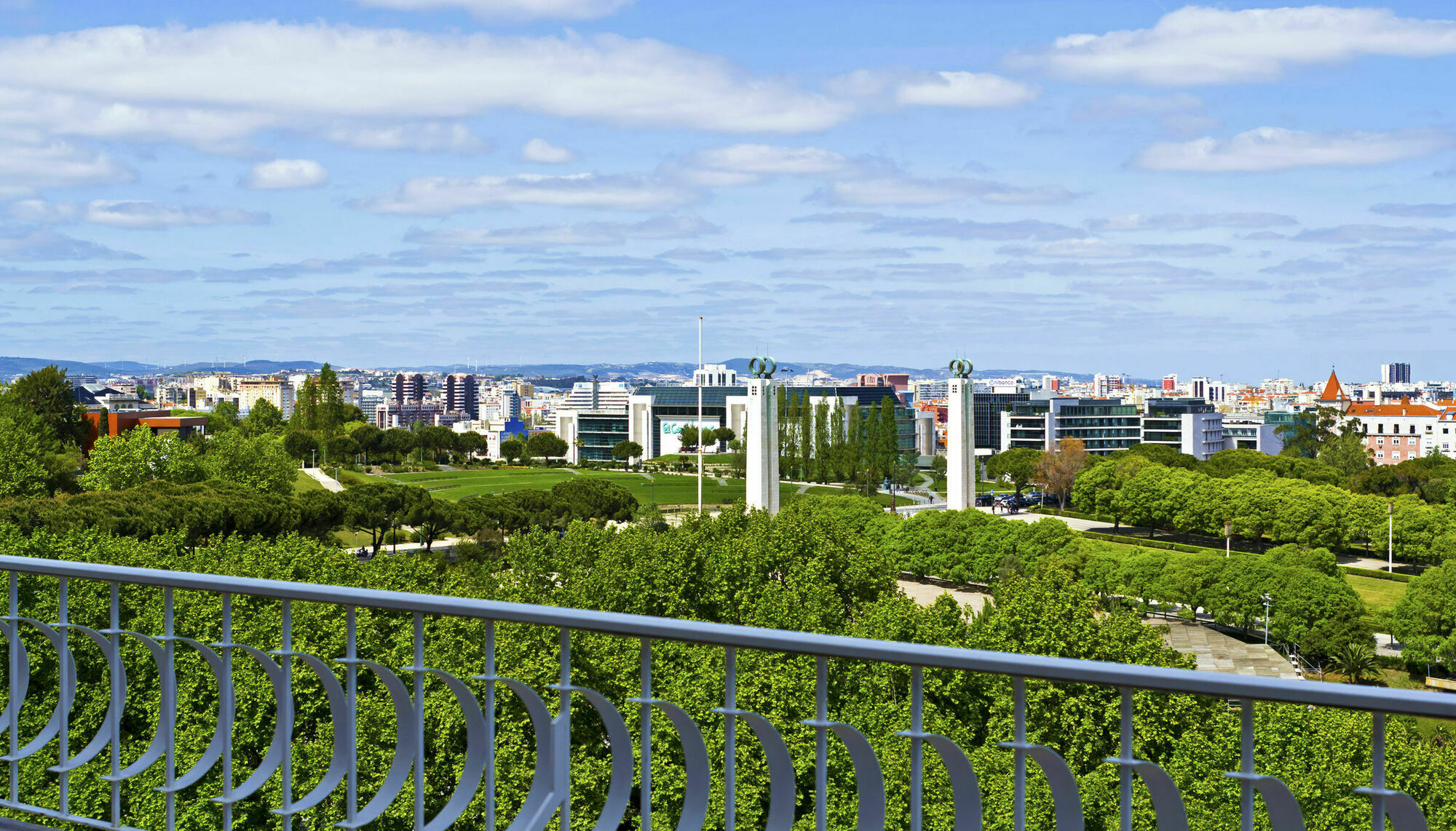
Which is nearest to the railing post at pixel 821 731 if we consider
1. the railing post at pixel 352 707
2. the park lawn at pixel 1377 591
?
the railing post at pixel 352 707

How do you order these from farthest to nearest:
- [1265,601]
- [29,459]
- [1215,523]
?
[1215,523]
[29,459]
[1265,601]

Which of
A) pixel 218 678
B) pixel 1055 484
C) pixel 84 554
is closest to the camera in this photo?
pixel 218 678

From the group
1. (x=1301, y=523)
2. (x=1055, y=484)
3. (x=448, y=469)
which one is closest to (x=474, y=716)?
(x=1301, y=523)

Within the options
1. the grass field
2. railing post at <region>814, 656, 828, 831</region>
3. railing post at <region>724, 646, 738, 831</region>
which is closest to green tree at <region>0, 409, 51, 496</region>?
the grass field

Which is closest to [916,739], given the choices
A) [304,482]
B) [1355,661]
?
[1355,661]

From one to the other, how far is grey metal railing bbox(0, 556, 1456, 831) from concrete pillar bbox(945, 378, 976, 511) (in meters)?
48.6

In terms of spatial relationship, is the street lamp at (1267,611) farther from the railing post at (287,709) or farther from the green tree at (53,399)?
the green tree at (53,399)

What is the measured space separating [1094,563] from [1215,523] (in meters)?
17.7

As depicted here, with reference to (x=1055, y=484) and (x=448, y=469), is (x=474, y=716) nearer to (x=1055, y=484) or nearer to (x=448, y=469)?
(x=1055, y=484)

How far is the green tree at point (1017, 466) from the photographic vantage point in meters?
73.2

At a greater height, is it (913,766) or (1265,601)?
(913,766)

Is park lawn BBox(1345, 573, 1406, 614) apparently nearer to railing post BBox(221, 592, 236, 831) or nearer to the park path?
railing post BBox(221, 592, 236, 831)

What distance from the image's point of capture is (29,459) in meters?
44.1

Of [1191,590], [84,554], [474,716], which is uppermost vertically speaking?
[474,716]
